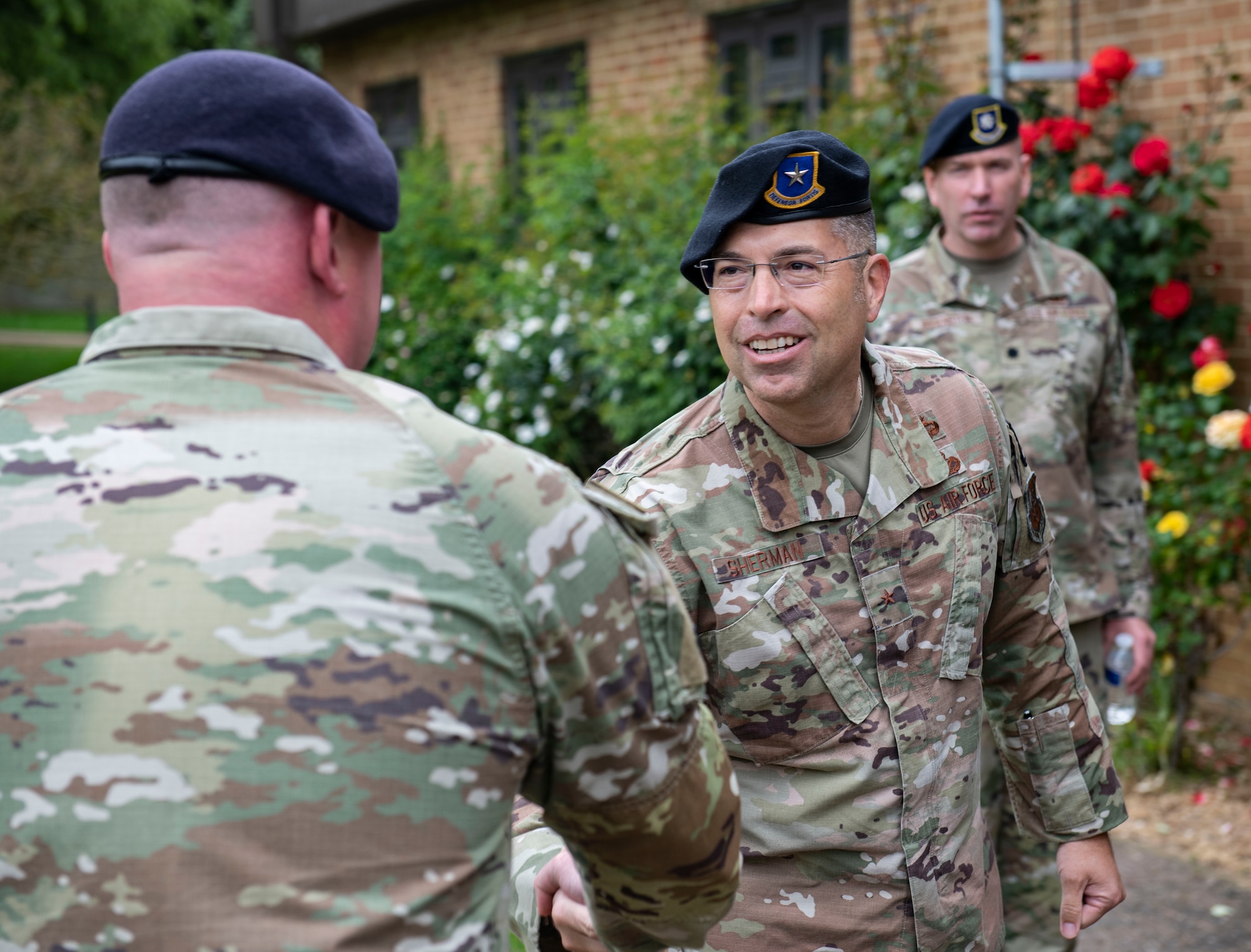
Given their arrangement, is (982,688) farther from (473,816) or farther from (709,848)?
(473,816)

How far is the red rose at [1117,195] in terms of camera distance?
505 centimetres

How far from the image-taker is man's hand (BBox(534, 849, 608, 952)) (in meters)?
1.73

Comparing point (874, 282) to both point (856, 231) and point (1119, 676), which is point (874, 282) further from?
point (1119, 676)

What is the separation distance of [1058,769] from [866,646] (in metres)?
0.50

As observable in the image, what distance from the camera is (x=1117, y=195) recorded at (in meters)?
5.07

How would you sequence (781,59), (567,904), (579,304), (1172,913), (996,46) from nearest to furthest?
(567,904), (1172,913), (996,46), (579,304), (781,59)

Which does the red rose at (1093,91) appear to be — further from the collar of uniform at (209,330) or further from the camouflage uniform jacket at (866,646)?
the collar of uniform at (209,330)

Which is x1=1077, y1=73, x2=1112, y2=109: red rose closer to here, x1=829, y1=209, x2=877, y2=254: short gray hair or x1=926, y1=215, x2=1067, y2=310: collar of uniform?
x1=926, y1=215, x2=1067, y2=310: collar of uniform

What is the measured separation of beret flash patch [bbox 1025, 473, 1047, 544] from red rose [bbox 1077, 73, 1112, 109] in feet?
11.3

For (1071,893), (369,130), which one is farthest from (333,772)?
(1071,893)

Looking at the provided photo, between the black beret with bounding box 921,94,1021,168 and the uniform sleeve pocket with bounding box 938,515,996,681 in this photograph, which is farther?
the black beret with bounding box 921,94,1021,168

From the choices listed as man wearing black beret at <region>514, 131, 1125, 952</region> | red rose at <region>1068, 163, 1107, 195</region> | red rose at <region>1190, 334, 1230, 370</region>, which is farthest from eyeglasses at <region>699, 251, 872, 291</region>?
red rose at <region>1068, 163, 1107, 195</region>

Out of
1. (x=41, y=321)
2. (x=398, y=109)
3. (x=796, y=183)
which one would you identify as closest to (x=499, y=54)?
(x=398, y=109)

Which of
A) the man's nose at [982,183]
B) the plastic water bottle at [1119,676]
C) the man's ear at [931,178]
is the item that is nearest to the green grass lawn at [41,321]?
the man's ear at [931,178]
